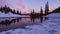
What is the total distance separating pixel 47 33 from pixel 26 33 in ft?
2.41

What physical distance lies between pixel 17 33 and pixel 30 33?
45cm

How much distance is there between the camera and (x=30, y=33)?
3.78 metres

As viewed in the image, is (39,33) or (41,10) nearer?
(39,33)

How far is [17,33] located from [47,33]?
104cm

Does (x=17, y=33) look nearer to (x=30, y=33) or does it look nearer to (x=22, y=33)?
(x=22, y=33)

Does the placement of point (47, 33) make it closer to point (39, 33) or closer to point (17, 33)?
point (39, 33)

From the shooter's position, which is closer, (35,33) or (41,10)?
(35,33)

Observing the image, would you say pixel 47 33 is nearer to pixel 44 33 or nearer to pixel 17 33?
pixel 44 33

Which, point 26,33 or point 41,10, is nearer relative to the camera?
point 26,33

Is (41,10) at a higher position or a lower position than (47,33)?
higher

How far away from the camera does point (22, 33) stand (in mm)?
3764

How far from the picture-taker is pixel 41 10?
35.2 feet

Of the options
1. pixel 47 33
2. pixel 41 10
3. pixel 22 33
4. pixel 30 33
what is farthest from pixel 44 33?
pixel 41 10

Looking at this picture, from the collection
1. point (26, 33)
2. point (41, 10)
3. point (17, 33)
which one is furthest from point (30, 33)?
point (41, 10)
